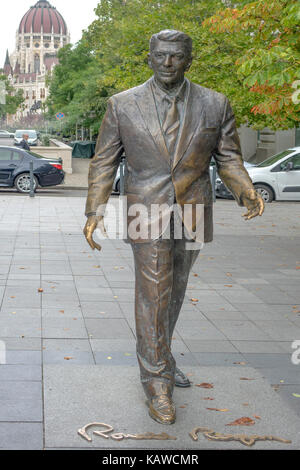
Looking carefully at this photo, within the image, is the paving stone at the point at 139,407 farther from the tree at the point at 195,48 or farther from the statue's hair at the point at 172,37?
the tree at the point at 195,48

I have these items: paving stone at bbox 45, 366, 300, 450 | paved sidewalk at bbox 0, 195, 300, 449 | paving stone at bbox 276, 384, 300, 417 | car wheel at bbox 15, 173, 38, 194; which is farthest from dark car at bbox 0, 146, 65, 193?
paving stone at bbox 276, 384, 300, 417

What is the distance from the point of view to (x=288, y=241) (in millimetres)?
13188

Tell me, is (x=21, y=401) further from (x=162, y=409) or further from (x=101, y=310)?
(x=101, y=310)

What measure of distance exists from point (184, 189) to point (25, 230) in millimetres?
9197

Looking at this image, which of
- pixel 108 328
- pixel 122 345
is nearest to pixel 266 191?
pixel 108 328

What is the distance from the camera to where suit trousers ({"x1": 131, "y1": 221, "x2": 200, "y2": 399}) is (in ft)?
14.4

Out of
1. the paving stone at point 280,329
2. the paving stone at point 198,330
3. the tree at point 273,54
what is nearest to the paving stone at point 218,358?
the paving stone at point 198,330

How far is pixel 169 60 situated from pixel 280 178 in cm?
1714

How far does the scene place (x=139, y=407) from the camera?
4516mm

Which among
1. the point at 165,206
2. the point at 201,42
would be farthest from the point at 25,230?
the point at 201,42

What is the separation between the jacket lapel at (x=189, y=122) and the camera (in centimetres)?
436

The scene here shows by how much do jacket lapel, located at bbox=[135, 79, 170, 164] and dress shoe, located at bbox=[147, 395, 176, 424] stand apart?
138 cm
